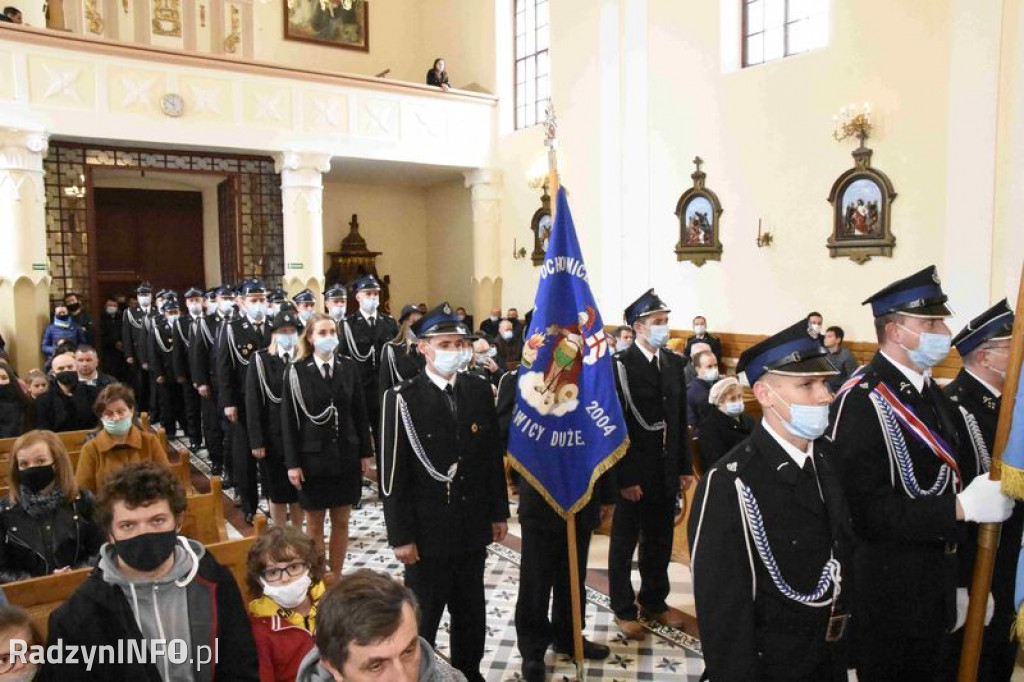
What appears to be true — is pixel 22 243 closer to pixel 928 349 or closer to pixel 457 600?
pixel 457 600

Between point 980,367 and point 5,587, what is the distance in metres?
4.05

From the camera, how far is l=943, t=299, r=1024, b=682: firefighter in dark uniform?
124 inches

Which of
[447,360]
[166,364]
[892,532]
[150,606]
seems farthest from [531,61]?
[150,606]

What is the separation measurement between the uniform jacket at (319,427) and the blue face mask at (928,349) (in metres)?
3.39

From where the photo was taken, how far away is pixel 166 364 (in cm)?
994

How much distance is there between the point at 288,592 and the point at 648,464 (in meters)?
2.34

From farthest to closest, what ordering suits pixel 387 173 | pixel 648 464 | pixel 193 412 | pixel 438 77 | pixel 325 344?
1. pixel 387 173
2. pixel 438 77
3. pixel 193 412
4. pixel 325 344
5. pixel 648 464

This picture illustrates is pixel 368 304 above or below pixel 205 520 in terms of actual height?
above

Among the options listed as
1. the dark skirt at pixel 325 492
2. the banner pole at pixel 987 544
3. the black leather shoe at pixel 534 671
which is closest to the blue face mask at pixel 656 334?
the black leather shoe at pixel 534 671

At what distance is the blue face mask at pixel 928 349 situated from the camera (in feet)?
9.70

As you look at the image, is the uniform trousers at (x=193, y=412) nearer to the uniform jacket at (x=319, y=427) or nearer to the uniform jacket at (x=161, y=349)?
the uniform jacket at (x=161, y=349)

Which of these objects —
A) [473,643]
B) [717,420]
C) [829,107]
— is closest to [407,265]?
[829,107]

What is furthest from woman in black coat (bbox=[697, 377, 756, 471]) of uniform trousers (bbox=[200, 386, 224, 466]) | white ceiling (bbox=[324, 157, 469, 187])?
white ceiling (bbox=[324, 157, 469, 187])

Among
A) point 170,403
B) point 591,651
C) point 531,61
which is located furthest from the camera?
point 531,61
